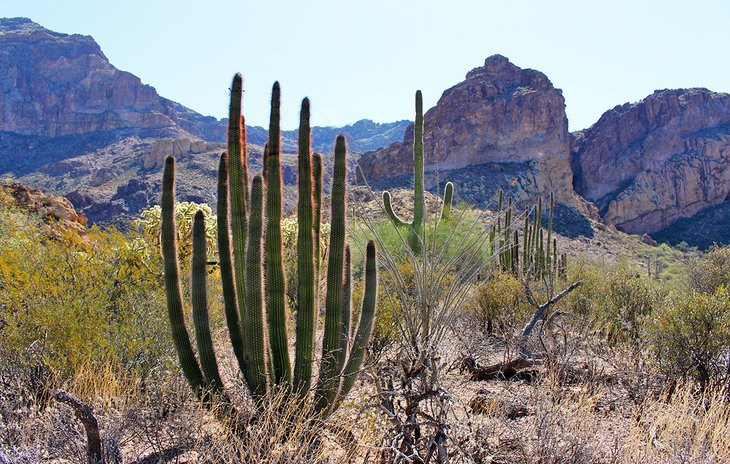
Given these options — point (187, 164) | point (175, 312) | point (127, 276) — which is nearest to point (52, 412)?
point (175, 312)

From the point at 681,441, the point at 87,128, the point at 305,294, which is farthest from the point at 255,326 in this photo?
the point at 87,128

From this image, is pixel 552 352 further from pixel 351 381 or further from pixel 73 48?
pixel 73 48

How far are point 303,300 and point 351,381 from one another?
2.87 feet

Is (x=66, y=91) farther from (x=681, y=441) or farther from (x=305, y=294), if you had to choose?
(x=681, y=441)

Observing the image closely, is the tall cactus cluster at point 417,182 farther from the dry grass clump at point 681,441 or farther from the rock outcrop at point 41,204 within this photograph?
the rock outcrop at point 41,204

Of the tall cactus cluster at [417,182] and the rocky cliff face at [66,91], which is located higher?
the rocky cliff face at [66,91]

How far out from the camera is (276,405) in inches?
156

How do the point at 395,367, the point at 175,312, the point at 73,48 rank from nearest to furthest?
1. the point at 395,367
2. the point at 175,312
3. the point at 73,48

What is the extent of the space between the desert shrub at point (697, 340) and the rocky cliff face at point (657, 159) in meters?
70.1

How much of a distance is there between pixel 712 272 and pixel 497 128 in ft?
183

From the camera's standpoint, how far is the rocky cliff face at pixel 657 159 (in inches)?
2721

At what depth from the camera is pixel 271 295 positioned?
4613 millimetres

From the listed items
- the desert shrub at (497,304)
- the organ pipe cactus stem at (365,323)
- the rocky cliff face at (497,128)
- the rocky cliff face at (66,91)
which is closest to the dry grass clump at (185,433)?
the organ pipe cactus stem at (365,323)

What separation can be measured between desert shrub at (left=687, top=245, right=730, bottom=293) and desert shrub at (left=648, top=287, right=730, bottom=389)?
9489 millimetres
